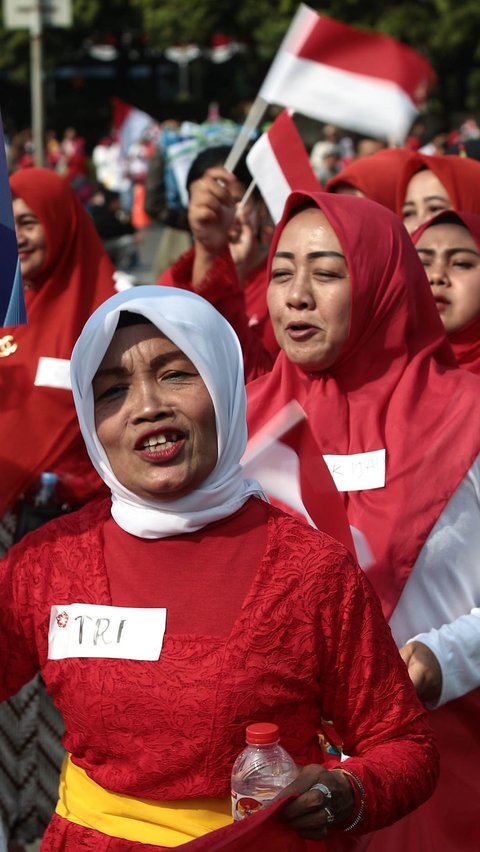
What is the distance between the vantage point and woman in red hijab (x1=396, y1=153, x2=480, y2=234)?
5.38 meters

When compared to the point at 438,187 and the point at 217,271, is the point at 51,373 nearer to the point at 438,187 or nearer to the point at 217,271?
the point at 217,271

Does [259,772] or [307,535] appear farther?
[307,535]

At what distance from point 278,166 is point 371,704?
322 cm

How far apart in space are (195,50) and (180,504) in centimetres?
5348

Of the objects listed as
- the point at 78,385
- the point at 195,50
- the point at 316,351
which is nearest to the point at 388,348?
the point at 316,351

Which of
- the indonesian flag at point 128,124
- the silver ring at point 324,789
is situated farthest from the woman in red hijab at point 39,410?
the indonesian flag at point 128,124

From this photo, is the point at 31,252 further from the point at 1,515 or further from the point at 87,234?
the point at 1,515

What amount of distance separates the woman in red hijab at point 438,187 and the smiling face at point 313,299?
186 centimetres

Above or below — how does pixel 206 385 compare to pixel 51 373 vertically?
above

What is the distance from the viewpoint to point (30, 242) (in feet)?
17.2

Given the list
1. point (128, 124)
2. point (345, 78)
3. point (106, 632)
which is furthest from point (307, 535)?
point (128, 124)

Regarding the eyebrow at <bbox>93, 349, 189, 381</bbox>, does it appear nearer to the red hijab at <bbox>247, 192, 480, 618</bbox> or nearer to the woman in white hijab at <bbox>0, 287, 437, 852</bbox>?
the woman in white hijab at <bbox>0, 287, 437, 852</bbox>

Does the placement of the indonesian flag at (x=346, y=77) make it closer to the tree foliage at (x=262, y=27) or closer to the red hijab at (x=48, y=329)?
the red hijab at (x=48, y=329)

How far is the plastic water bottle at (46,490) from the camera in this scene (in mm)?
4879
